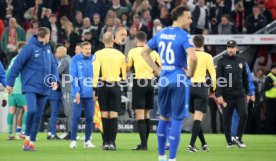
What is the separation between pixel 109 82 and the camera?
1844 cm

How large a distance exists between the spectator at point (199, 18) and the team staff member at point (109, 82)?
41.1ft

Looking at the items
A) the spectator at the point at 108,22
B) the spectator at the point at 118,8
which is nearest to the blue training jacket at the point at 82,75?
the spectator at the point at 108,22

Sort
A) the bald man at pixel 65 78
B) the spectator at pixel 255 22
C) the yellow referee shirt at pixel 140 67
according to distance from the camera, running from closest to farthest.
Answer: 1. the yellow referee shirt at pixel 140 67
2. the bald man at pixel 65 78
3. the spectator at pixel 255 22

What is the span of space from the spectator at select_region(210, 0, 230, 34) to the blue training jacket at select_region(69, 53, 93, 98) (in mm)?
11095

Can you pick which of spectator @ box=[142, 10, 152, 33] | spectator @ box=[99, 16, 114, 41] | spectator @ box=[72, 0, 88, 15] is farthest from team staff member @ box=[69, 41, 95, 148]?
spectator @ box=[72, 0, 88, 15]

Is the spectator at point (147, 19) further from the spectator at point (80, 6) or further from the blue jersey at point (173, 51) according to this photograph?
the blue jersey at point (173, 51)

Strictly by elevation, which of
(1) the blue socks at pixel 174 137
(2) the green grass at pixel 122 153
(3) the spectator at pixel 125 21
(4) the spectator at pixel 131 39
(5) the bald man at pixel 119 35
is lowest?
(2) the green grass at pixel 122 153

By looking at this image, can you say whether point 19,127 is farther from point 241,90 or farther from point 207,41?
point 207,41

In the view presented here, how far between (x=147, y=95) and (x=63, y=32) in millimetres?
12548

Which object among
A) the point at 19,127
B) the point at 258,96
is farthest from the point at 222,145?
the point at 258,96

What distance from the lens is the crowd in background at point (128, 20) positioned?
30156 mm

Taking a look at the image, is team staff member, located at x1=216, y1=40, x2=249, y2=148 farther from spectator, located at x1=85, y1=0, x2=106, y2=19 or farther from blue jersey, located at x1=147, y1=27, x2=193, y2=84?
spectator, located at x1=85, y1=0, x2=106, y2=19

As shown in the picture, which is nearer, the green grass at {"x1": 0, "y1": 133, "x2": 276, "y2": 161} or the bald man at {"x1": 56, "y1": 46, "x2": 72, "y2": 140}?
the green grass at {"x1": 0, "y1": 133, "x2": 276, "y2": 161}

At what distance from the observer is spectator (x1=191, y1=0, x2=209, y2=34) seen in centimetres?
3075
